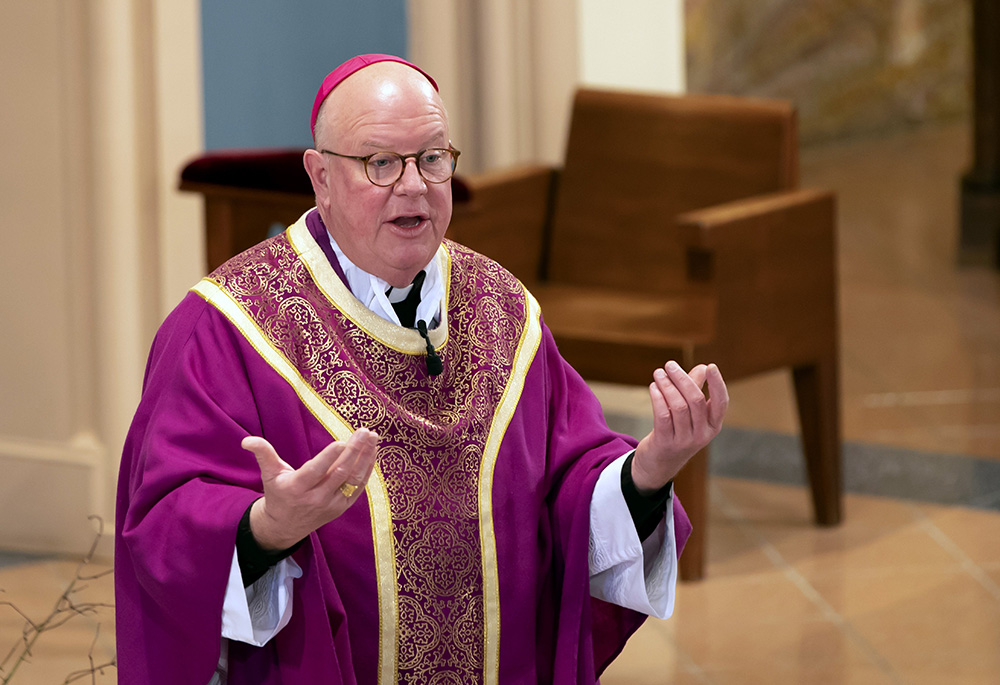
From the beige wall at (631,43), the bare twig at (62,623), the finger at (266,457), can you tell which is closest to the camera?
the finger at (266,457)

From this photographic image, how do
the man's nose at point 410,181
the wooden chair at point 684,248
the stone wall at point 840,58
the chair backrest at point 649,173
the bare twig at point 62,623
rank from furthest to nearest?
the stone wall at point 840,58, the chair backrest at point 649,173, the wooden chair at point 684,248, the bare twig at point 62,623, the man's nose at point 410,181

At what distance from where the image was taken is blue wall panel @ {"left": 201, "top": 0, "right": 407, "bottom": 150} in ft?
15.7

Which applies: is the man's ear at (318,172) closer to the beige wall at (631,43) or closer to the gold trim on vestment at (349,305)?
the gold trim on vestment at (349,305)

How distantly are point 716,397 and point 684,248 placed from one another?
7.69 feet

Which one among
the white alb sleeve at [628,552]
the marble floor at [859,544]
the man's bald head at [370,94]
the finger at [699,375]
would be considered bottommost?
the marble floor at [859,544]

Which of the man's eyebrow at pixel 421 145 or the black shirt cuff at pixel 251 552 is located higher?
the man's eyebrow at pixel 421 145

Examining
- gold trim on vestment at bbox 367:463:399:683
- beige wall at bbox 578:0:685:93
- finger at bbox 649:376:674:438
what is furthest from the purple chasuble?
beige wall at bbox 578:0:685:93

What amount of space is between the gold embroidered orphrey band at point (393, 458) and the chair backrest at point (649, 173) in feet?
8.13

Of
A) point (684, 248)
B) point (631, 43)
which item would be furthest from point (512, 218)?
point (631, 43)

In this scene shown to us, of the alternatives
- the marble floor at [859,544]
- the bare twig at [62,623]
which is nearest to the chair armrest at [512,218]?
the marble floor at [859,544]

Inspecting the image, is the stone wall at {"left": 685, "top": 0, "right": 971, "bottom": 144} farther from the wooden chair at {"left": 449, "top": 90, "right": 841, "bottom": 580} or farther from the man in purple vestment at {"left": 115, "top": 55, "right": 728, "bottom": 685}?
the man in purple vestment at {"left": 115, "top": 55, "right": 728, "bottom": 685}

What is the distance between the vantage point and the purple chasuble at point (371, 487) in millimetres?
2078

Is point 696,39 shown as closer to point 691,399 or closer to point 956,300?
point 956,300

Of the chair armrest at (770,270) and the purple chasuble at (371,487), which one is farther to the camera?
the chair armrest at (770,270)
